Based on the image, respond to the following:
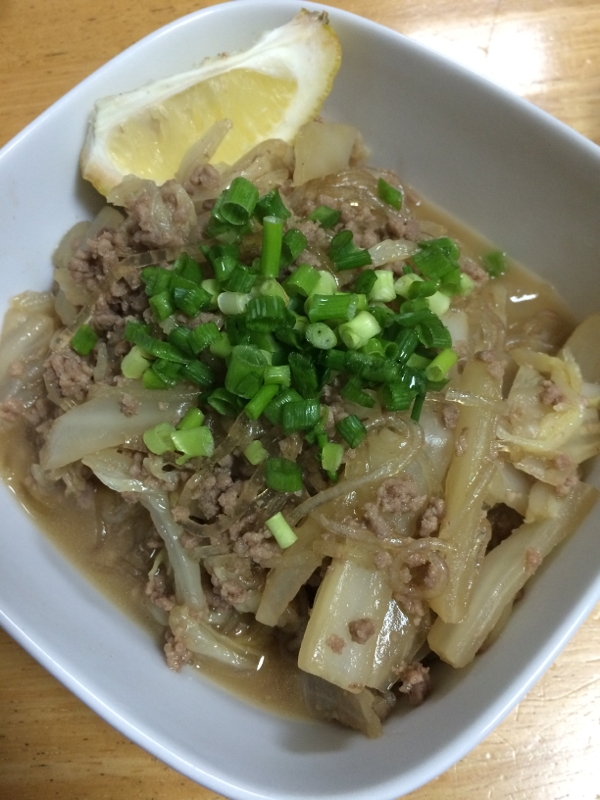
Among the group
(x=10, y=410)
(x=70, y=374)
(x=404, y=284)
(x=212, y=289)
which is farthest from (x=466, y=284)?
(x=10, y=410)

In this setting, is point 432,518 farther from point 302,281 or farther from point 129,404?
point 129,404

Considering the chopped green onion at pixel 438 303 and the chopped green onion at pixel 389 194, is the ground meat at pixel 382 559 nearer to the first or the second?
the chopped green onion at pixel 438 303

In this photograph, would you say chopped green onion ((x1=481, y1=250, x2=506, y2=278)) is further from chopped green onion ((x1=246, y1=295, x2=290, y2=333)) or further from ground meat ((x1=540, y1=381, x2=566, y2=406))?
chopped green onion ((x1=246, y1=295, x2=290, y2=333))

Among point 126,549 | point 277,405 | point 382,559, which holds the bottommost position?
point 126,549

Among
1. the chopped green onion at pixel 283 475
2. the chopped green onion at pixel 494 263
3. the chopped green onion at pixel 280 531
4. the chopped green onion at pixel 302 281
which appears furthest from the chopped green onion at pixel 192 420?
the chopped green onion at pixel 494 263

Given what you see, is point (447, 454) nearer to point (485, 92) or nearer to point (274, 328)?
point (274, 328)

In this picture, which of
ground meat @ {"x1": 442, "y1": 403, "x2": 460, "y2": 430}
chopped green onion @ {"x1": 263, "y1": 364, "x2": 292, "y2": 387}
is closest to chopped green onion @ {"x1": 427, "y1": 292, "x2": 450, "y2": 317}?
ground meat @ {"x1": 442, "y1": 403, "x2": 460, "y2": 430}

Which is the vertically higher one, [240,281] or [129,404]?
[240,281]
